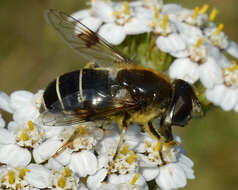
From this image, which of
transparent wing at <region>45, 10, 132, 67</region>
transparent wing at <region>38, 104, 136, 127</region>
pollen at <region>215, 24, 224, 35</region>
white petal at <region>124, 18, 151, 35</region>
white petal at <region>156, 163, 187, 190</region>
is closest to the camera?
transparent wing at <region>38, 104, 136, 127</region>

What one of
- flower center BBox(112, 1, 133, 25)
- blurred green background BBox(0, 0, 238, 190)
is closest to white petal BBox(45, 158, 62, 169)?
flower center BBox(112, 1, 133, 25)

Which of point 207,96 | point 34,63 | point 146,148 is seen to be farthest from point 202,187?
point 34,63

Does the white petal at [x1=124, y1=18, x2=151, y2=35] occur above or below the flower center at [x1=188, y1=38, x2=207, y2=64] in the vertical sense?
above

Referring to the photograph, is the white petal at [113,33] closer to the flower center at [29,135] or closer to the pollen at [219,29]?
the pollen at [219,29]

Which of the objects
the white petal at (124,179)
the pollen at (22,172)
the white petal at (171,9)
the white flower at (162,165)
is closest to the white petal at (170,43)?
the white petal at (171,9)

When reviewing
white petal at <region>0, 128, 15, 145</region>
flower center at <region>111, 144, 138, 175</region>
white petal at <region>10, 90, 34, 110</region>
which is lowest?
flower center at <region>111, 144, 138, 175</region>

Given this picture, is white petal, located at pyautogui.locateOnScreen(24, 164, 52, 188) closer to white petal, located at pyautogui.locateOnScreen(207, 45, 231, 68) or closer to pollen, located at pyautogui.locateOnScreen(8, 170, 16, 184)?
pollen, located at pyautogui.locateOnScreen(8, 170, 16, 184)

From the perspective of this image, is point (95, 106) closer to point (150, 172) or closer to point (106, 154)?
point (106, 154)

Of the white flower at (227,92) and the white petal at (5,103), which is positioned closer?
the white petal at (5,103)
